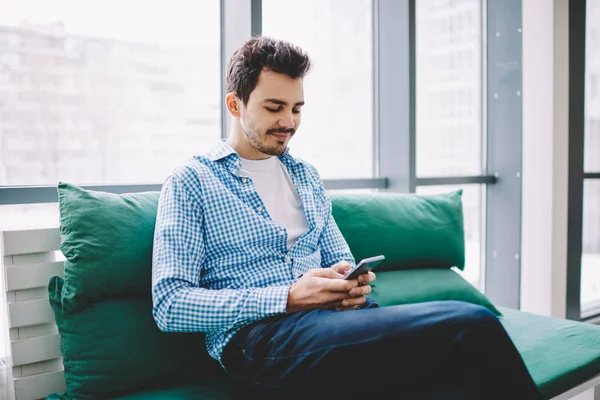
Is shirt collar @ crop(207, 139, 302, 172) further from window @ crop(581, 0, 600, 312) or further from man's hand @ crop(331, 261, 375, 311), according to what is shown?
window @ crop(581, 0, 600, 312)

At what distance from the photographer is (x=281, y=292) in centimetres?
129

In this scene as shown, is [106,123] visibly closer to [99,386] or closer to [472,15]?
[99,386]

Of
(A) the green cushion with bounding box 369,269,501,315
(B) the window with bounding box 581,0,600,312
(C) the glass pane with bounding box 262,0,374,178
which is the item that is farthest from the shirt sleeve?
(B) the window with bounding box 581,0,600,312

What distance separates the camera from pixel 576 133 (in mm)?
3062

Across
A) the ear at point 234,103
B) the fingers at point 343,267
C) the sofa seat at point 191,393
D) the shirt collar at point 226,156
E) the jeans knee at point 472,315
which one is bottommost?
the sofa seat at point 191,393

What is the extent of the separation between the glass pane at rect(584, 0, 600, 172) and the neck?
269 cm

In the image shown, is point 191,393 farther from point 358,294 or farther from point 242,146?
point 242,146

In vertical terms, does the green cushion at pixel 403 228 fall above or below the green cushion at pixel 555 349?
above

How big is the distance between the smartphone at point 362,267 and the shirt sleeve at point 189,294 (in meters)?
0.16

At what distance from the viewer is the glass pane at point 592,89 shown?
3426 mm

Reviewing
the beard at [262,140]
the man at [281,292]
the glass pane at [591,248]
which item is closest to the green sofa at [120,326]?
the man at [281,292]

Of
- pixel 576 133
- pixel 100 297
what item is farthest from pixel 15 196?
pixel 576 133

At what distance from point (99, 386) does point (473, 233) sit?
99.6 inches

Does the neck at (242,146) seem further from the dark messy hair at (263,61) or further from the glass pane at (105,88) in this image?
the glass pane at (105,88)
